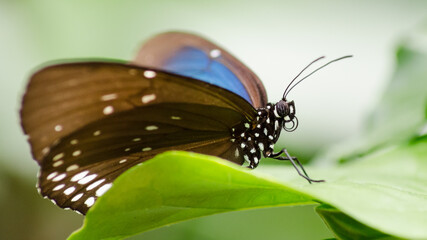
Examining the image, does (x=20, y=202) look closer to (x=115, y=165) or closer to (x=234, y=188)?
(x=115, y=165)

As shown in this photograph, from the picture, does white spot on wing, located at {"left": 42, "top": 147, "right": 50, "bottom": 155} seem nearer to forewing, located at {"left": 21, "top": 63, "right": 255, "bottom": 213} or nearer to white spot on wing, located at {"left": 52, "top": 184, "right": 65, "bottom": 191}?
forewing, located at {"left": 21, "top": 63, "right": 255, "bottom": 213}

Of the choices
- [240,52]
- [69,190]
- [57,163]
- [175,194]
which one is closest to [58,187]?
[69,190]

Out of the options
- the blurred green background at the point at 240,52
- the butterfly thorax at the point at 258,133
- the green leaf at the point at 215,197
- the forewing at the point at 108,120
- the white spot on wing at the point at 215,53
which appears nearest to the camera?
the green leaf at the point at 215,197

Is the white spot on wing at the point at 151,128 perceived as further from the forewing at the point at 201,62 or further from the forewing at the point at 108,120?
the forewing at the point at 201,62

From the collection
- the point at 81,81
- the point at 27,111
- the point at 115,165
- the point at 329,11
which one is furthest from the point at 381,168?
the point at 329,11

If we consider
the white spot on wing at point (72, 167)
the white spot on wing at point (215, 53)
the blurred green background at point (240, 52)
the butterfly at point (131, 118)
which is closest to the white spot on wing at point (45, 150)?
the butterfly at point (131, 118)

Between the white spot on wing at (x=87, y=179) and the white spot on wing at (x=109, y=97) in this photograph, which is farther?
the white spot on wing at (x=87, y=179)

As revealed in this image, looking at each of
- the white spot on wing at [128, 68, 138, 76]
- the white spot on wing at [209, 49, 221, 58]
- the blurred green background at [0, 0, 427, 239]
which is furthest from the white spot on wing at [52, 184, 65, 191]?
the blurred green background at [0, 0, 427, 239]
